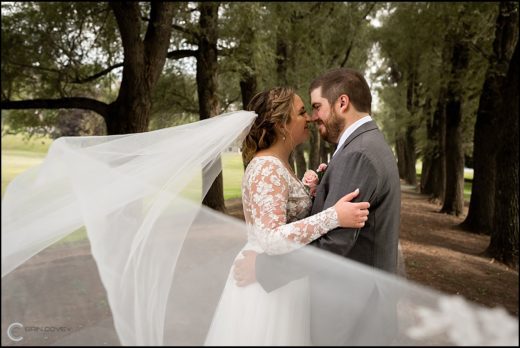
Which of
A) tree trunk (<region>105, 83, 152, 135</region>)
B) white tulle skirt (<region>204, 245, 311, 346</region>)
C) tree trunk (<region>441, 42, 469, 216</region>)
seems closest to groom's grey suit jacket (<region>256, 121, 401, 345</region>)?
white tulle skirt (<region>204, 245, 311, 346</region>)

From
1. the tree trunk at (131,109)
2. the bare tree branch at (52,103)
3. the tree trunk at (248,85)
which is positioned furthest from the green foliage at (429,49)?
the bare tree branch at (52,103)

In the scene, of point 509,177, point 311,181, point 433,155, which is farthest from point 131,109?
point 433,155

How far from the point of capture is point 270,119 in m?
2.78

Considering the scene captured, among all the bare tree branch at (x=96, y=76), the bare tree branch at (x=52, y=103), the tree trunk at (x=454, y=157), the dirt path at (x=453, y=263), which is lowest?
the dirt path at (x=453, y=263)

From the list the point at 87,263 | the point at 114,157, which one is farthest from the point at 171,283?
the point at 114,157

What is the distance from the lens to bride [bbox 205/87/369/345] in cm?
223

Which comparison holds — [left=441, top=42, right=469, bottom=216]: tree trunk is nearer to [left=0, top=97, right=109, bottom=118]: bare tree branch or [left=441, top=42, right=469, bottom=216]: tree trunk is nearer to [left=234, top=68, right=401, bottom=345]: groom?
[left=0, top=97, right=109, bottom=118]: bare tree branch

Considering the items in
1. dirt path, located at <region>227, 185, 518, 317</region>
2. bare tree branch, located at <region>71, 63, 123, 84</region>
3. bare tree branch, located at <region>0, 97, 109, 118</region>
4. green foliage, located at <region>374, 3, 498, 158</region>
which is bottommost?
dirt path, located at <region>227, 185, 518, 317</region>

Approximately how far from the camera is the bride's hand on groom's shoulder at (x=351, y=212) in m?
2.21

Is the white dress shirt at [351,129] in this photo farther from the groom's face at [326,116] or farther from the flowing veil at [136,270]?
the flowing veil at [136,270]

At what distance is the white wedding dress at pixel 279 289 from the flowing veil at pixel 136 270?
0.11m

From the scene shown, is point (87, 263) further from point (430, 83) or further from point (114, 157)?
point (430, 83)

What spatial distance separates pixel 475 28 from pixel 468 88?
230 cm

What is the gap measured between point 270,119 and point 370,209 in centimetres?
84
